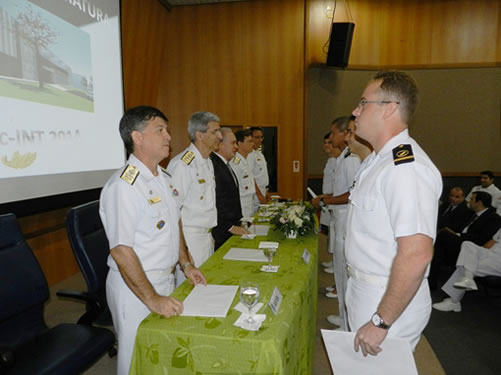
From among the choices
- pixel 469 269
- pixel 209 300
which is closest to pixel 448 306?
pixel 469 269

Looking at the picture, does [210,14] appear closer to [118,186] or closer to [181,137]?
[181,137]

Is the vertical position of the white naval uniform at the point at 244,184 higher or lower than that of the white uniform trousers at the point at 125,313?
higher

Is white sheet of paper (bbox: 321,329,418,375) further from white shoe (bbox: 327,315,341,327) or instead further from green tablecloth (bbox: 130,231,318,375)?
white shoe (bbox: 327,315,341,327)

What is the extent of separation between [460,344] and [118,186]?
2.90m

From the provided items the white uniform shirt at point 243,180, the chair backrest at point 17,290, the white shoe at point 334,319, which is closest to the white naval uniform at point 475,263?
the white shoe at point 334,319

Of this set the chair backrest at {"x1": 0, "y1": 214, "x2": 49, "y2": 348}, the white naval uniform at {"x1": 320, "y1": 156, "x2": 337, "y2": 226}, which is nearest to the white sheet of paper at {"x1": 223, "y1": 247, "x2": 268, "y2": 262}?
the chair backrest at {"x1": 0, "y1": 214, "x2": 49, "y2": 348}

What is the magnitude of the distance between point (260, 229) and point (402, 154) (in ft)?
5.65

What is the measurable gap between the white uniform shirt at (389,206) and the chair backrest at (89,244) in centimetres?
151

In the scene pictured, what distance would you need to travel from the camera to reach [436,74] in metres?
6.52

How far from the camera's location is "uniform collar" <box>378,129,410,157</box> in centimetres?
134

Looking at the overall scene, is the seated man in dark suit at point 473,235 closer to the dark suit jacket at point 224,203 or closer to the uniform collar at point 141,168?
the dark suit jacket at point 224,203

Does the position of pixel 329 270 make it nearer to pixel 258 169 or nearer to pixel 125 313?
pixel 258 169

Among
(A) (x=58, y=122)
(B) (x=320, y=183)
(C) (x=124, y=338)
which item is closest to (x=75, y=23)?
(A) (x=58, y=122)

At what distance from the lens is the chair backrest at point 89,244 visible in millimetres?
1998
